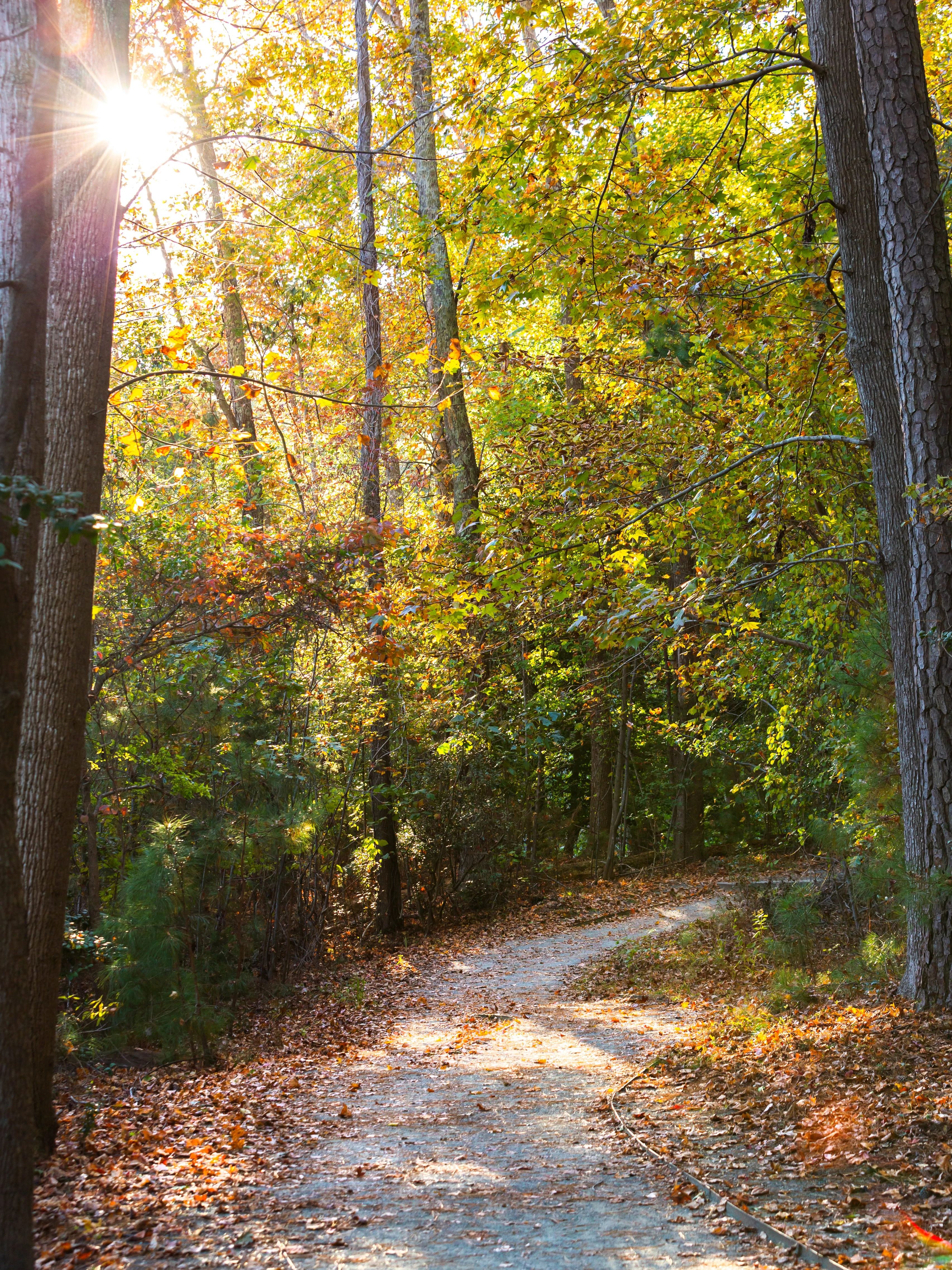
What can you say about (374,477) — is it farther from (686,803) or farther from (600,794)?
(686,803)

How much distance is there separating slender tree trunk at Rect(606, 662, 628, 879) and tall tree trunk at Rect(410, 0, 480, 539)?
6.20m

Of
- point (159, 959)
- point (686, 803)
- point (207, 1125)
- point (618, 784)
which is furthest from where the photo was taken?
point (686, 803)

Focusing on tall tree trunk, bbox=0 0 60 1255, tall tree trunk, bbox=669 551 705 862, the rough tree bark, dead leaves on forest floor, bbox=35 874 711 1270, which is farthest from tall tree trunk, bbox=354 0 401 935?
tall tree trunk, bbox=0 0 60 1255

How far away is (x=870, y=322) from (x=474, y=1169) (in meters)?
6.30

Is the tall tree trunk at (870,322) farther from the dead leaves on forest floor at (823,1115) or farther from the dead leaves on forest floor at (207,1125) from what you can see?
the dead leaves on forest floor at (207,1125)

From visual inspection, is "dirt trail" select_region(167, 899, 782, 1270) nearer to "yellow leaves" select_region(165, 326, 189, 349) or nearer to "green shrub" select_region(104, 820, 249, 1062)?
"green shrub" select_region(104, 820, 249, 1062)

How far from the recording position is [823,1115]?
18.0ft

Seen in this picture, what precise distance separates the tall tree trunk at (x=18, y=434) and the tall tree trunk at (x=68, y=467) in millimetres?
858

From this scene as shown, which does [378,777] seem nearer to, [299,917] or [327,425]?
[299,917]

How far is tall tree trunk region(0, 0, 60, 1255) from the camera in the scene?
3.68 metres

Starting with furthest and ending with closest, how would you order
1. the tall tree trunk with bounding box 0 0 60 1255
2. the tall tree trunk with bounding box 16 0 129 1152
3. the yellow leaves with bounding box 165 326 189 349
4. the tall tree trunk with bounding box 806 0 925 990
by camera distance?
the yellow leaves with bounding box 165 326 189 349
the tall tree trunk with bounding box 806 0 925 990
the tall tree trunk with bounding box 16 0 129 1152
the tall tree trunk with bounding box 0 0 60 1255

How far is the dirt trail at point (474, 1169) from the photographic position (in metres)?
4.31

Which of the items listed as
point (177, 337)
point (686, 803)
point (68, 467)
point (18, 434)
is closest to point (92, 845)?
point (177, 337)

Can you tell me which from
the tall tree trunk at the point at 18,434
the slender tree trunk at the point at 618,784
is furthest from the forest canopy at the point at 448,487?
the slender tree trunk at the point at 618,784
